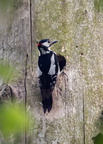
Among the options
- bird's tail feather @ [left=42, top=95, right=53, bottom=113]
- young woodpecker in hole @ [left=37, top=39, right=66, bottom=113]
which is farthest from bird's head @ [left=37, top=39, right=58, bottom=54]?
bird's tail feather @ [left=42, top=95, right=53, bottom=113]

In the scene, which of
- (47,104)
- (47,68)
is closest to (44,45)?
(47,68)

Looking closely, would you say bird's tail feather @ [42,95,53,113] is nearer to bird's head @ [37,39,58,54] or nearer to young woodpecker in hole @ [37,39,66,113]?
young woodpecker in hole @ [37,39,66,113]

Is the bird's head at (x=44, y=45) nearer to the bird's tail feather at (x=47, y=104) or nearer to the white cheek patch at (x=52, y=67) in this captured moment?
the white cheek patch at (x=52, y=67)

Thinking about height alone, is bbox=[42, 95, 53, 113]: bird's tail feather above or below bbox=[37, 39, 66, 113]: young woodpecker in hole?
below

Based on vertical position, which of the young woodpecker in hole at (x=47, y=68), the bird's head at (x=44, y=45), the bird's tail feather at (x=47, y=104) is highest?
the bird's head at (x=44, y=45)

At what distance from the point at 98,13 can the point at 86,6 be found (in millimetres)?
54

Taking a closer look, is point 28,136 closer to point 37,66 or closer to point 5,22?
point 37,66

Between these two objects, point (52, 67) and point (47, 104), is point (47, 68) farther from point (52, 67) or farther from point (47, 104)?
point (47, 104)

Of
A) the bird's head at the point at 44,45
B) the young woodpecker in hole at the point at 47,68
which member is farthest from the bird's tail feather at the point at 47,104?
the bird's head at the point at 44,45

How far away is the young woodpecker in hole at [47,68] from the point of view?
89 cm

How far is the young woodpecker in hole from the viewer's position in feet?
2.91

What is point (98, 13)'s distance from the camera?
0.98 m

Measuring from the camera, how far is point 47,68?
3.02ft

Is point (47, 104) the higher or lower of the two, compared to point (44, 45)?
lower
